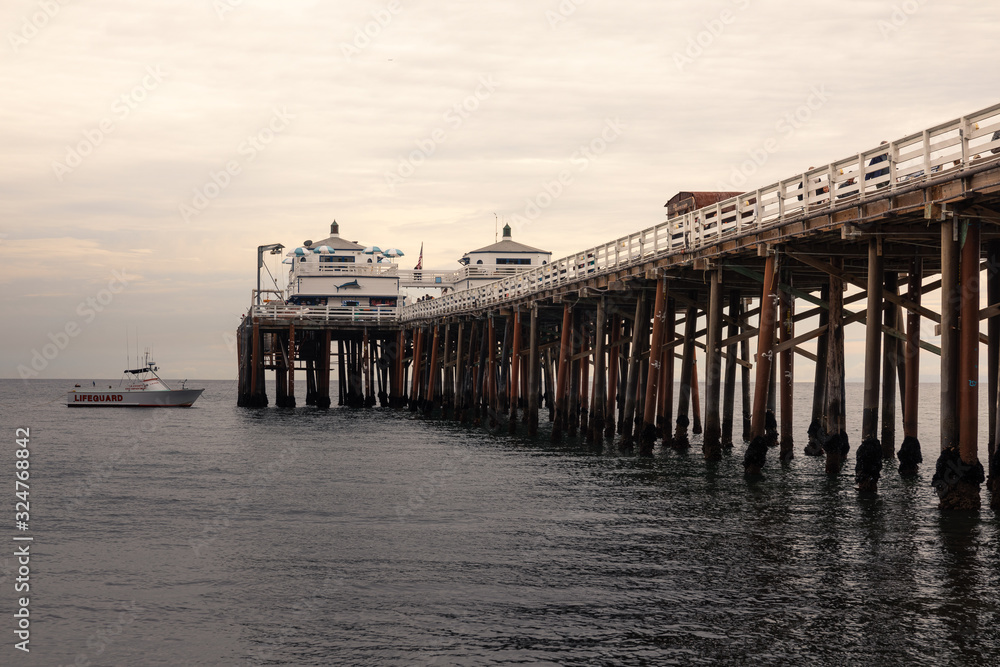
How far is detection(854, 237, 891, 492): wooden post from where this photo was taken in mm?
18984

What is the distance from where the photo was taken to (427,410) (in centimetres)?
5584

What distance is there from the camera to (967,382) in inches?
638

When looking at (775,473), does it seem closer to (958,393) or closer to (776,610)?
(958,393)

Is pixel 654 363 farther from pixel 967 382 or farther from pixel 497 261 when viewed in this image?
pixel 497 261

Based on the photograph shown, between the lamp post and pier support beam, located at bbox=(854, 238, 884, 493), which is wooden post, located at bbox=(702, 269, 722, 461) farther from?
the lamp post

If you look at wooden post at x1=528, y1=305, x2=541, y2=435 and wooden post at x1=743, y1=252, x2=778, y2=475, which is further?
wooden post at x1=528, y1=305, x2=541, y2=435

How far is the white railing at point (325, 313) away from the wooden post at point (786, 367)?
41886mm

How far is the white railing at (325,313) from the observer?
65.1 m

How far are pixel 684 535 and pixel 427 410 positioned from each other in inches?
1553

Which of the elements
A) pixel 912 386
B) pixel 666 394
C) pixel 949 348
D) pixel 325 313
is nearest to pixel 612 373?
pixel 666 394

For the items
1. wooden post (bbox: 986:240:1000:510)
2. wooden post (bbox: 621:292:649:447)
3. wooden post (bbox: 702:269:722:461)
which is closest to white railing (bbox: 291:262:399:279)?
wooden post (bbox: 621:292:649:447)

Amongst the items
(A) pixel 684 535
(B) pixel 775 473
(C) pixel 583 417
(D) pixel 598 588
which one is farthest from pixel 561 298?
(D) pixel 598 588

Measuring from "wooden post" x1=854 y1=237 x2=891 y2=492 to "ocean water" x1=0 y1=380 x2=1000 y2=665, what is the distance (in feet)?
2.89

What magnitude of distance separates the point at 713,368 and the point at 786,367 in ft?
6.08
